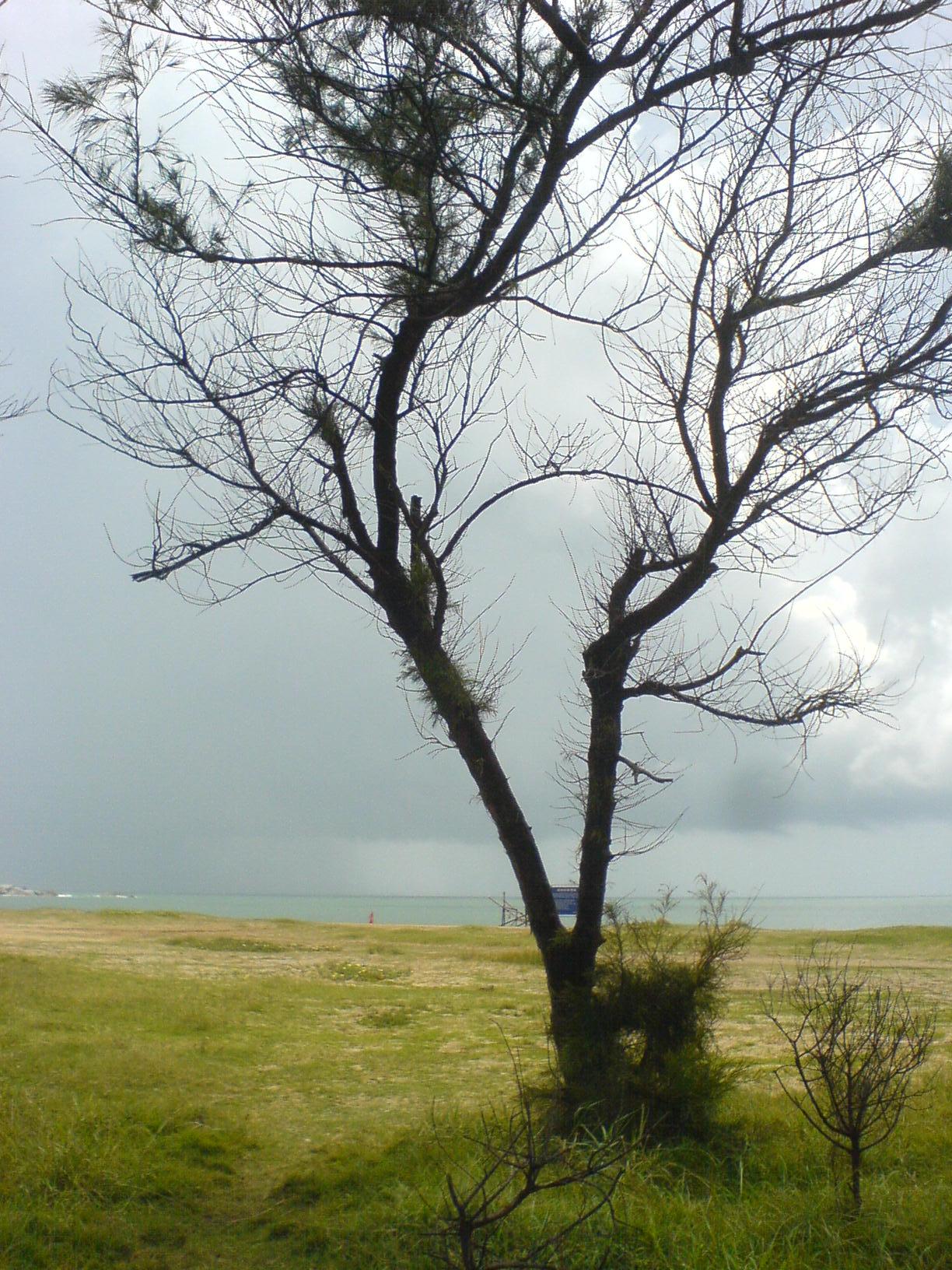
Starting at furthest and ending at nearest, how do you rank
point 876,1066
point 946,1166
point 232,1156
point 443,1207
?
point 232,1156 → point 946,1166 → point 876,1066 → point 443,1207

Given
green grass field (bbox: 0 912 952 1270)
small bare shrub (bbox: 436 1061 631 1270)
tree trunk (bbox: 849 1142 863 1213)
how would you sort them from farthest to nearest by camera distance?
tree trunk (bbox: 849 1142 863 1213), green grass field (bbox: 0 912 952 1270), small bare shrub (bbox: 436 1061 631 1270)

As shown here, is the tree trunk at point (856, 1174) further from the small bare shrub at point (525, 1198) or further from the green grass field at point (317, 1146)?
the small bare shrub at point (525, 1198)

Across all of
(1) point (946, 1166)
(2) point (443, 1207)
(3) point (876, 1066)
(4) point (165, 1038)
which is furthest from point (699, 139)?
(4) point (165, 1038)

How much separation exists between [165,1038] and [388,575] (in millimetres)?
4620

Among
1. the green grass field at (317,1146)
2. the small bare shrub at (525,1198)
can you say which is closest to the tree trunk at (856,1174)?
the green grass field at (317,1146)

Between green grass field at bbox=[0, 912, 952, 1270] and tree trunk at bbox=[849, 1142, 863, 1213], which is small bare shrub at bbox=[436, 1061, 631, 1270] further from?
tree trunk at bbox=[849, 1142, 863, 1213]

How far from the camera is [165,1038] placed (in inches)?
326

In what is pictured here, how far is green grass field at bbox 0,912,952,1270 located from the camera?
413 cm

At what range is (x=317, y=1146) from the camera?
580 centimetres

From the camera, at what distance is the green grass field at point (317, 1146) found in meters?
4.13

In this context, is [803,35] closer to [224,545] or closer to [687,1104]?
[224,545]

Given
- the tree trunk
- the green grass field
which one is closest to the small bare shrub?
the green grass field

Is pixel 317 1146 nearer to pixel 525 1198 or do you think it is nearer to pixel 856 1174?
pixel 525 1198

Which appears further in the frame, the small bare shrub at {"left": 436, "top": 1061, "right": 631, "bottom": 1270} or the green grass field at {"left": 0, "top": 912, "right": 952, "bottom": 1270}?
the green grass field at {"left": 0, "top": 912, "right": 952, "bottom": 1270}
